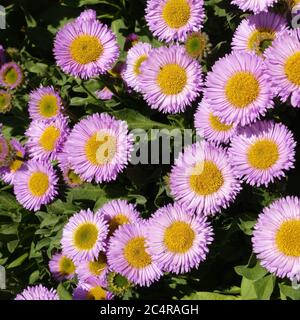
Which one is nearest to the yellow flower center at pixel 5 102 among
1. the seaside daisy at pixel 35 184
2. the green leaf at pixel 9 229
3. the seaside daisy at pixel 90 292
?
the seaside daisy at pixel 35 184

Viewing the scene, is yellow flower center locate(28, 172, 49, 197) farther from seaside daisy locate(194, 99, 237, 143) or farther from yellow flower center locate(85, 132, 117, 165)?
seaside daisy locate(194, 99, 237, 143)

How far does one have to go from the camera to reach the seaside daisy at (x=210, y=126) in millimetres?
3424

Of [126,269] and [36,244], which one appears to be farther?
[36,244]

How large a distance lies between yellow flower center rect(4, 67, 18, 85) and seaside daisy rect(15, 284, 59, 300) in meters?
1.53

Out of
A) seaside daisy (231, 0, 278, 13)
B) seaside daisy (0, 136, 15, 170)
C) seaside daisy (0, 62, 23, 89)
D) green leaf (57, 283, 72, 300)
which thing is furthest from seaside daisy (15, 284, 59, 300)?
seaside daisy (231, 0, 278, 13)

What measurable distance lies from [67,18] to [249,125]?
2134mm

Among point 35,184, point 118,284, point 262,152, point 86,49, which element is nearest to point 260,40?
point 262,152

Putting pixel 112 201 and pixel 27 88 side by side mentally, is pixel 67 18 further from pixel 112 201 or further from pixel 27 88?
pixel 112 201

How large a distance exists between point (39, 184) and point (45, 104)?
567mm

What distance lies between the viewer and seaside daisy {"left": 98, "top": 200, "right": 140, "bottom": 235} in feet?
12.0

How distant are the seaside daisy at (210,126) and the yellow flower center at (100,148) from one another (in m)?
0.54

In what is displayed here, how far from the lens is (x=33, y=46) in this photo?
16.1 feet

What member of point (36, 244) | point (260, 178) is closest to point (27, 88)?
point (36, 244)

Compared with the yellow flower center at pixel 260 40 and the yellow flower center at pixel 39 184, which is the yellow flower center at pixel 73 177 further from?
the yellow flower center at pixel 260 40
